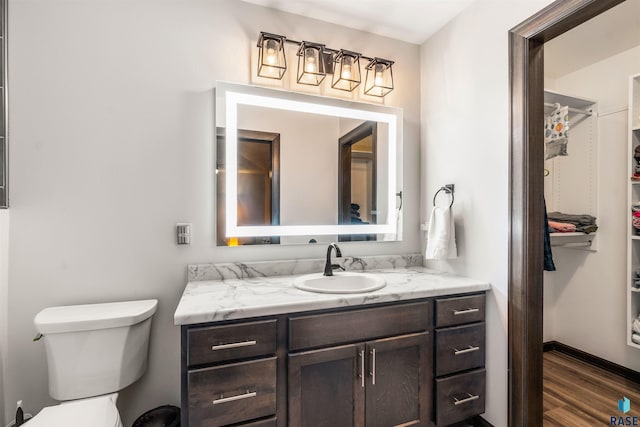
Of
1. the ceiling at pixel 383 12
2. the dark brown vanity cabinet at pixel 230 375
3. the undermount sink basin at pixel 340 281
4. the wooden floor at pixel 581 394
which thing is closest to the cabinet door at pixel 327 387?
the dark brown vanity cabinet at pixel 230 375

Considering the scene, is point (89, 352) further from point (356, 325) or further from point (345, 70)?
point (345, 70)

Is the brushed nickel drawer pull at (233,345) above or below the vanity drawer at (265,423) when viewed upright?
above

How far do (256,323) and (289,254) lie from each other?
2.27 feet

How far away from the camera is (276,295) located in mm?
1406

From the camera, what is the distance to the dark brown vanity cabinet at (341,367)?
3.89ft

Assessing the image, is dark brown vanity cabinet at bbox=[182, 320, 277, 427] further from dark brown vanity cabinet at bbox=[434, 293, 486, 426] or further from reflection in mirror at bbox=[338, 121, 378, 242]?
reflection in mirror at bbox=[338, 121, 378, 242]

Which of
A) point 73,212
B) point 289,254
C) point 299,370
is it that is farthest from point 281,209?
point 73,212

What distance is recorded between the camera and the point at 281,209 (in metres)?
1.88

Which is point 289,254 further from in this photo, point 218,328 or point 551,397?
point 551,397

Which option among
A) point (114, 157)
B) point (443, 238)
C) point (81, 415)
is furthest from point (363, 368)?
point (114, 157)

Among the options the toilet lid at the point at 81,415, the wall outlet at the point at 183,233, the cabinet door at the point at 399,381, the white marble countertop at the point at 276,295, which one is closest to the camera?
the toilet lid at the point at 81,415

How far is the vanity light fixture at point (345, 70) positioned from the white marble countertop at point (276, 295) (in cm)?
123

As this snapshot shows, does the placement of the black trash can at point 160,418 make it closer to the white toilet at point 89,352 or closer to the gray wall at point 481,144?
the white toilet at point 89,352

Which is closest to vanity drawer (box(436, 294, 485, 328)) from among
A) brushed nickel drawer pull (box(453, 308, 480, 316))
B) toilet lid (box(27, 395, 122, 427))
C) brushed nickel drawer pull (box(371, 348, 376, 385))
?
brushed nickel drawer pull (box(453, 308, 480, 316))
